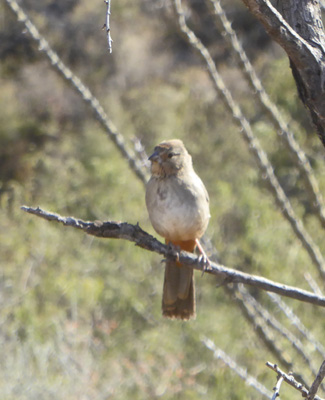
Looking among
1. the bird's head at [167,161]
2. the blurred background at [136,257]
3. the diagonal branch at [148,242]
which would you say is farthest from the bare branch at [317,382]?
the bird's head at [167,161]

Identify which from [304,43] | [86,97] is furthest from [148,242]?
[86,97]

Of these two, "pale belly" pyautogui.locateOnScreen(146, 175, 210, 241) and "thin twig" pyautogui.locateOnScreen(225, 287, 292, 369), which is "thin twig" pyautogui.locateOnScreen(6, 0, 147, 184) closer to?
"pale belly" pyautogui.locateOnScreen(146, 175, 210, 241)

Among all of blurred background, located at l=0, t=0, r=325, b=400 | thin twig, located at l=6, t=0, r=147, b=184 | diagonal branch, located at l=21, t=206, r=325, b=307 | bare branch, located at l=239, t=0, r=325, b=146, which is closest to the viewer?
bare branch, located at l=239, t=0, r=325, b=146

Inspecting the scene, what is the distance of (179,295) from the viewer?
3.76m

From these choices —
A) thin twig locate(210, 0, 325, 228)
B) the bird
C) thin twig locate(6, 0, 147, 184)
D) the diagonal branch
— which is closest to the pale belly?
the bird

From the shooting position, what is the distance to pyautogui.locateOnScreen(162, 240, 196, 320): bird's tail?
3764mm

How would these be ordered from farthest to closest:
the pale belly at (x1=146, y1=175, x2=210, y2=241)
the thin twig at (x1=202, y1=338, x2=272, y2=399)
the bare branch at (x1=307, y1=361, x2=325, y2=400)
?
the pale belly at (x1=146, y1=175, x2=210, y2=241)
the thin twig at (x1=202, y1=338, x2=272, y2=399)
the bare branch at (x1=307, y1=361, x2=325, y2=400)

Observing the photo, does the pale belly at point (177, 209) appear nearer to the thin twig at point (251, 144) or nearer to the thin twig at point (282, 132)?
the thin twig at point (251, 144)

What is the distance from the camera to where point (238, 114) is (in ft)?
12.3

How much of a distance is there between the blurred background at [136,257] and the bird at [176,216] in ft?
0.61

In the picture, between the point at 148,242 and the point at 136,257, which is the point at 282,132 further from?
the point at 136,257

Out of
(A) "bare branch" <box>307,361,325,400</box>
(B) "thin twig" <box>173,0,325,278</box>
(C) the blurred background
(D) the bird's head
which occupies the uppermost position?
(A) "bare branch" <box>307,361,325,400</box>

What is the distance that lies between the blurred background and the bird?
0.19 m

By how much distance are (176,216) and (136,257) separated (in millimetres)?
5632
